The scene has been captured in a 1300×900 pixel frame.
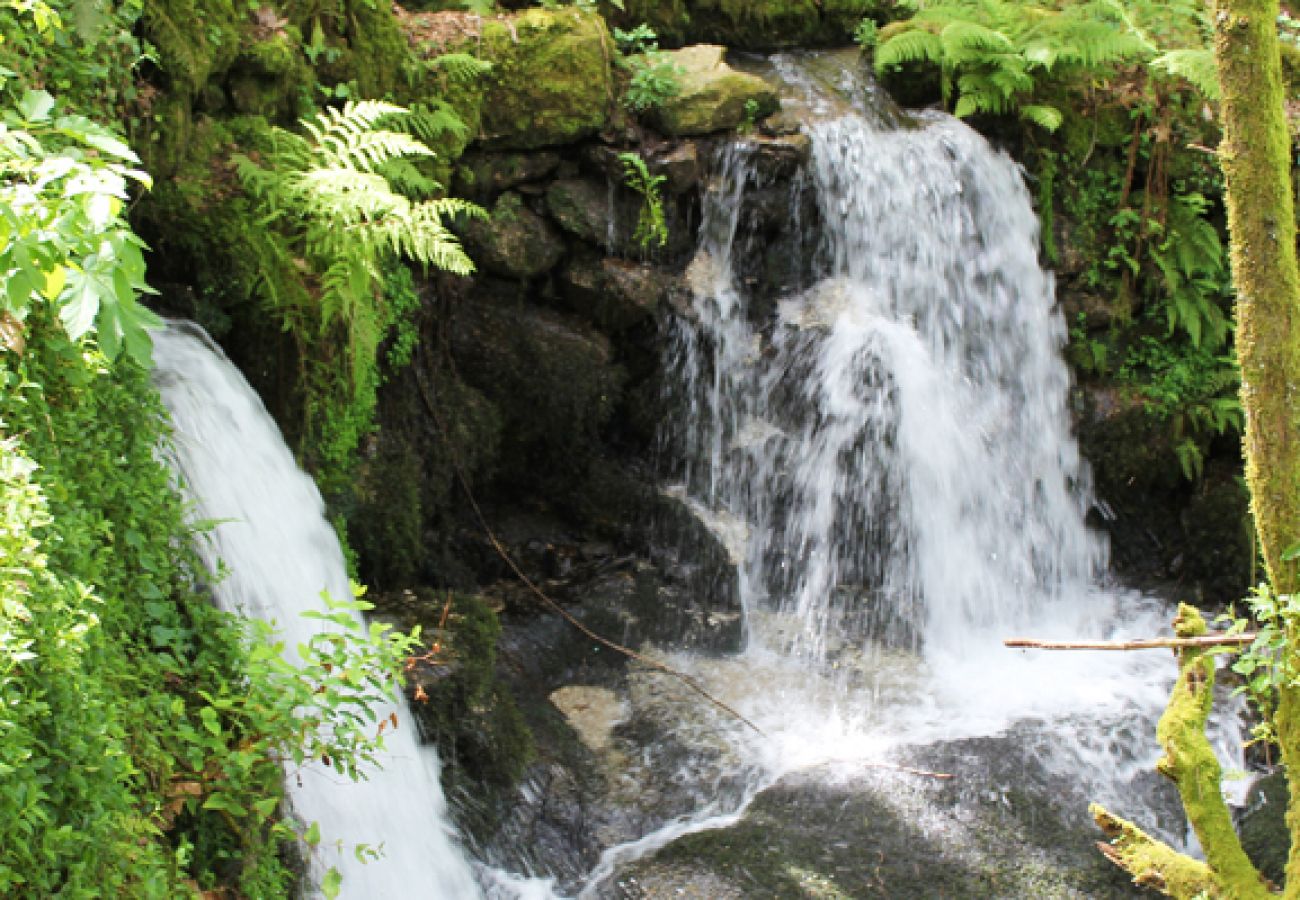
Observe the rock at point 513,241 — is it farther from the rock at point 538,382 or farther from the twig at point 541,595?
the twig at point 541,595

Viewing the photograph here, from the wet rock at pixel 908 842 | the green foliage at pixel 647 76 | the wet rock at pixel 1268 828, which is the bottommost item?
the wet rock at pixel 908 842

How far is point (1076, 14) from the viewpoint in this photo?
29.9 ft

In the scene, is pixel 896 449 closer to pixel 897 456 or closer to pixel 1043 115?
pixel 897 456

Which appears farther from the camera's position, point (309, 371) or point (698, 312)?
point (698, 312)

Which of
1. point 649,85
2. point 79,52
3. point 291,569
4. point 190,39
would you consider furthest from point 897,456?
point 79,52

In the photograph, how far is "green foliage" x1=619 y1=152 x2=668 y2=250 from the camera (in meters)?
7.78

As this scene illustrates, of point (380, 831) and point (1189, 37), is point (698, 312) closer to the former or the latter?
point (380, 831)

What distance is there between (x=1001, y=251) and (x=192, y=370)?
6.14 metres

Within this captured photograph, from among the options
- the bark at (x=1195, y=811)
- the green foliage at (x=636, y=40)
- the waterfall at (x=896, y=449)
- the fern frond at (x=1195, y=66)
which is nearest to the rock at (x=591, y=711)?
the waterfall at (x=896, y=449)

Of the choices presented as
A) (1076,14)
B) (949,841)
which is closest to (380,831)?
(949,841)

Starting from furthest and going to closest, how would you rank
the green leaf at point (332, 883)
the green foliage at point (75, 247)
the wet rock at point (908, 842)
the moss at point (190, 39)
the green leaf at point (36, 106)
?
the wet rock at point (908, 842), the moss at point (190, 39), the green leaf at point (332, 883), the green leaf at point (36, 106), the green foliage at point (75, 247)

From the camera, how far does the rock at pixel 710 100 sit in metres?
8.04

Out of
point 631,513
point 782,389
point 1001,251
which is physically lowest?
point 631,513

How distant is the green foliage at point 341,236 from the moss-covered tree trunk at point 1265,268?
327cm
